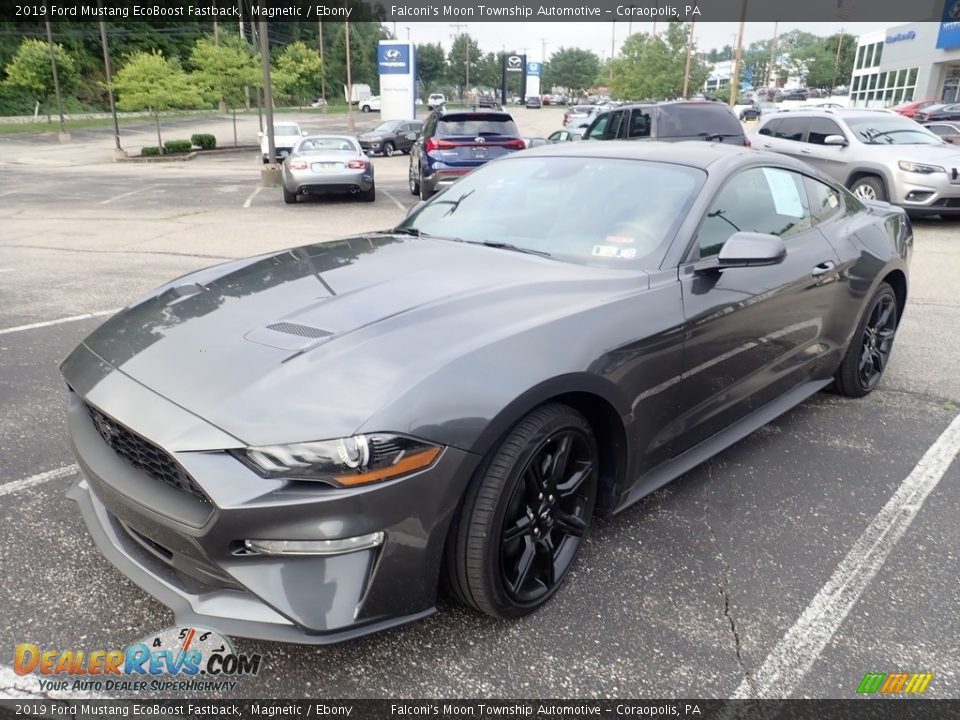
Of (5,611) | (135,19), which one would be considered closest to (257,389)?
(5,611)

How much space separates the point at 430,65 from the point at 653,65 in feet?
214

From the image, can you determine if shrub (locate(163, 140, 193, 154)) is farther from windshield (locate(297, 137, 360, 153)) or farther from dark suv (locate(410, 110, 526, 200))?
dark suv (locate(410, 110, 526, 200))

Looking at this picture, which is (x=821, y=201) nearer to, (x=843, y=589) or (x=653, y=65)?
(x=843, y=589)

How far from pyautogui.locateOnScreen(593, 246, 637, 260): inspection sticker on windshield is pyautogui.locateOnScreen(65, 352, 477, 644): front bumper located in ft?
4.30

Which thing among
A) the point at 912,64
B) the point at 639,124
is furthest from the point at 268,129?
the point at 912,64

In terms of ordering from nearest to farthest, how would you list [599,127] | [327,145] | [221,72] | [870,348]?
[870,348]
[599,127]
[327,145]
[221,72]

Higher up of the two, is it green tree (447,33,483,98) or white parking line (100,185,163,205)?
green tree (447,33,483,98)

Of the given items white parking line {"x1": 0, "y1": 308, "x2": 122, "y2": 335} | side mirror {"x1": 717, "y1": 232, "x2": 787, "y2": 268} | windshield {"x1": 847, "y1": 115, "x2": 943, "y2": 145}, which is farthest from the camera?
windshield {"x1": 847, "y1": 115, "x2": 943, "y2": 145}

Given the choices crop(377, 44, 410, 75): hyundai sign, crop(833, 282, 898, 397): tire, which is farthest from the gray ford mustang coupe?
crop(377, 44, 410, 75): hyundai sign

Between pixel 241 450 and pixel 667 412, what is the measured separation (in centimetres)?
165

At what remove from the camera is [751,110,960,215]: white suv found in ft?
34.3

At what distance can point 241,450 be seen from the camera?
200cm

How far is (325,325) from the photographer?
8.09 feet

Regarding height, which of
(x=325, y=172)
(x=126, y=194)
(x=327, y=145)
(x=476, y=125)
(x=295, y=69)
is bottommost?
(x=126, y=194)
